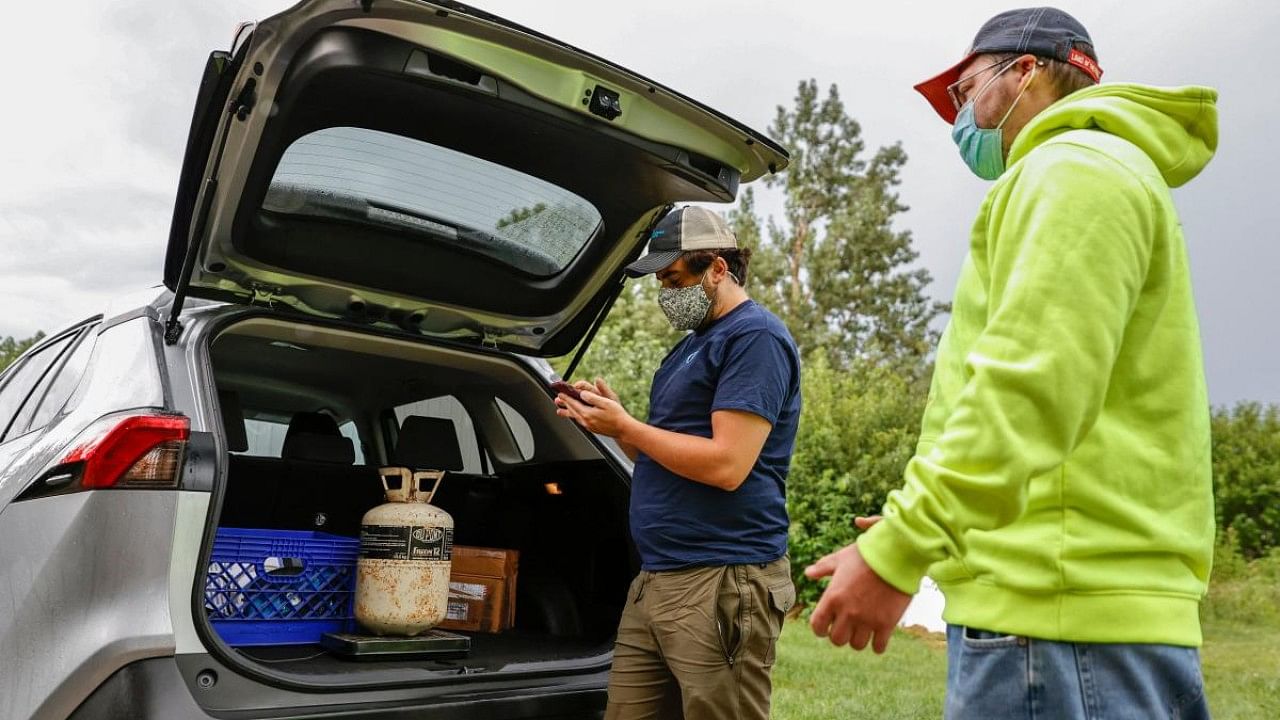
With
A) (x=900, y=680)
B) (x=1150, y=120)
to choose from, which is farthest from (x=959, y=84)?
(x=900, y=680)

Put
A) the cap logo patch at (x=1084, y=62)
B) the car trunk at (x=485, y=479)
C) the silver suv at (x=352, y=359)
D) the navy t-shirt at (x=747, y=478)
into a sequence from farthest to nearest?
the car trunk at (x=485, y=479), the navy t-shirt at (x=747, y=478), the silver suv at (x=352, y=359), the cap logo patch at (x=1084, y=62)

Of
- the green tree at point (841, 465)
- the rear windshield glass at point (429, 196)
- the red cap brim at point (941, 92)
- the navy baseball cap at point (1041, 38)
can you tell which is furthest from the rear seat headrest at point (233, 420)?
the green tree at point (841, 465)

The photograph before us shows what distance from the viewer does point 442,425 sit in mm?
3932

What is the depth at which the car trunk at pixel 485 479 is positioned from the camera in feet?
11.2

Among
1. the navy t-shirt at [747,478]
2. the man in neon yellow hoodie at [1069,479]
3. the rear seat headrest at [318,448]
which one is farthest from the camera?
the rear seat headrest at [318,448]

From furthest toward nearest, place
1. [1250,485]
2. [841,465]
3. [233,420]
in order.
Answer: [1250,485] → [841,465] → [233,420]

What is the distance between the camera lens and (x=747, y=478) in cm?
269

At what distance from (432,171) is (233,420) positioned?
1.07m

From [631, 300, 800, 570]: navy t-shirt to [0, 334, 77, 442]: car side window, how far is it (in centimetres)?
204

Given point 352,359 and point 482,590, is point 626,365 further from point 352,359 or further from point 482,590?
point 482,590

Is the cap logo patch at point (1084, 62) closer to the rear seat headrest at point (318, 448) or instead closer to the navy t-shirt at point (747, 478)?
the navy t-shirt at point (747, 478)

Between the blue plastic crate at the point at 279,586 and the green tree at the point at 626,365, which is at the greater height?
the green tree at the point at 626,365

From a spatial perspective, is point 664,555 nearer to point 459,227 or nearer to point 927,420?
point 927,420

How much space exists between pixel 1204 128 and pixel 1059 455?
65 cm
